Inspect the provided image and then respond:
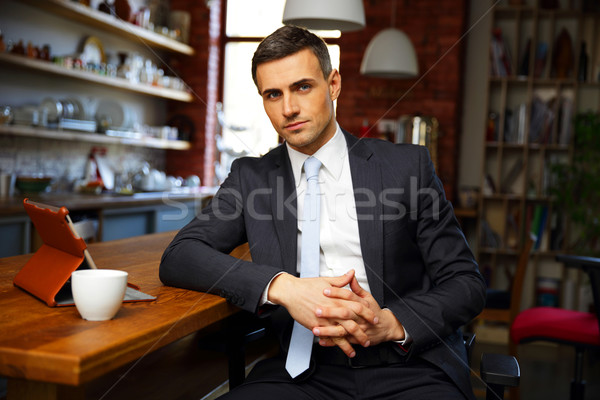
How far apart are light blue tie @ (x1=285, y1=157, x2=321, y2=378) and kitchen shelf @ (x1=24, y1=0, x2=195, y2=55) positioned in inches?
126

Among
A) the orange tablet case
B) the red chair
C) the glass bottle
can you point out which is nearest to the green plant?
the glass bottle

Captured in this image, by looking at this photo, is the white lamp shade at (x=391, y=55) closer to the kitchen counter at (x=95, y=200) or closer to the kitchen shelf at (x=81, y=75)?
the kitchen counter at (x=95, y=200)

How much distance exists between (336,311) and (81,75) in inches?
144

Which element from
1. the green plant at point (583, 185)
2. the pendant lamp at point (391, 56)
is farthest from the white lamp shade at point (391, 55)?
the green plant at point (583, 185)

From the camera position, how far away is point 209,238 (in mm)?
1517

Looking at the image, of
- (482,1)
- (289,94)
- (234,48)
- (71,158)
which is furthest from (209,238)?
(234,48)

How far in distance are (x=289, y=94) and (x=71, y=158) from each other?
360 centimetres

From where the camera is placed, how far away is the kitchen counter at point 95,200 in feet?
10.4

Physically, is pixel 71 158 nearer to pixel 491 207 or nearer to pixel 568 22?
pixel 491 207

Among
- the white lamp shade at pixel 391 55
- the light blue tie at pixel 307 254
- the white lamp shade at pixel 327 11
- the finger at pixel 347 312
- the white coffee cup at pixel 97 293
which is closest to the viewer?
the white coffee cup at pixel 97 293

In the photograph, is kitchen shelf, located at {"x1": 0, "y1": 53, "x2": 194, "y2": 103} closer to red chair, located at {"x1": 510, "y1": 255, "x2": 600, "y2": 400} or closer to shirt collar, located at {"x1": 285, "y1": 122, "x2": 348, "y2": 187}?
shirt collar, located at {"x1": 285, "y1": 122, "x2": 348, "y2": 187}

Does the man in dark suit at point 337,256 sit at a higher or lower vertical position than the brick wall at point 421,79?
lower

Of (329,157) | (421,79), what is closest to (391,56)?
(421,79)

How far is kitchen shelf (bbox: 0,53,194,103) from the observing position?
12.1ft
